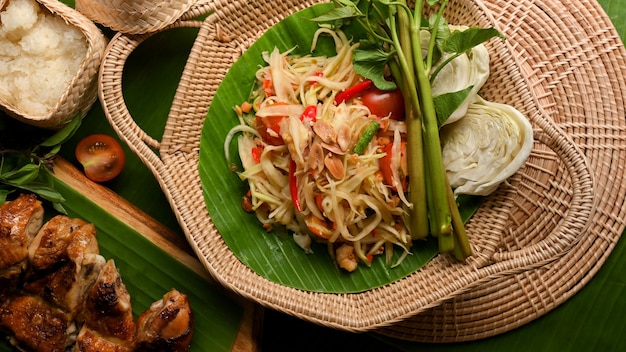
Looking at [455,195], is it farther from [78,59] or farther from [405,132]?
[78,59]

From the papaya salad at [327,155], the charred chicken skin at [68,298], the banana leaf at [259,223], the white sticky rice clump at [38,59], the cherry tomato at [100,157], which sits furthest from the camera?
the cherry tomato at [100,157]

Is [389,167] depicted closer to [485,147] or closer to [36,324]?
[485,147]

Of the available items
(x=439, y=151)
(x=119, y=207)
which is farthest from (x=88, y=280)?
(x=439, y=151)

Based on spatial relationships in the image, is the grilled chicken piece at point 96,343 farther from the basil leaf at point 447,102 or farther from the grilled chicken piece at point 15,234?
the basil leaf at point 447,102

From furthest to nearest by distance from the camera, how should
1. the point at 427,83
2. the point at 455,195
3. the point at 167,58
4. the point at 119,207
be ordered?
1. the point at 167,58
2. the point at 119,207
3. the point at 455,195
4. the point at 427,83

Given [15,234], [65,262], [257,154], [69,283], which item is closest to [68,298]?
[69,283]

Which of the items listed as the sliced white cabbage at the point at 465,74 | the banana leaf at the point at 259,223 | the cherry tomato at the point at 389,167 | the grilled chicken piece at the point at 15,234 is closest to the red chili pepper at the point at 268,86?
the banana leaf at the point at 259,223

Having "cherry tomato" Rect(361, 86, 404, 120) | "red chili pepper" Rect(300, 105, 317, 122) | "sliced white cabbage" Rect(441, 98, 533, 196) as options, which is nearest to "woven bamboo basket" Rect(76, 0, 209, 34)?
"red chili pepper" Rect(300, 105, 317, 122)
